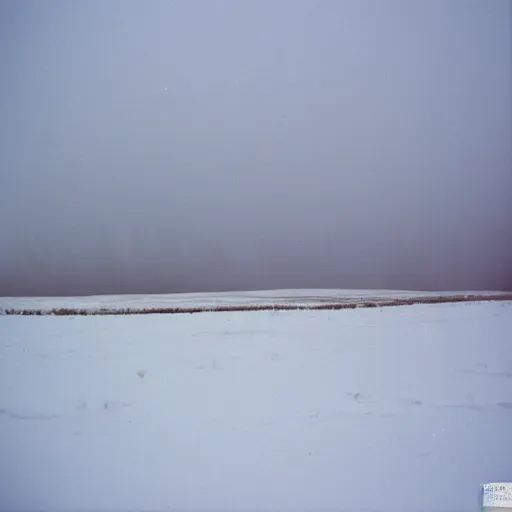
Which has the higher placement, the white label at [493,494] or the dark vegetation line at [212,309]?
the dark vegetation line at [212,309]

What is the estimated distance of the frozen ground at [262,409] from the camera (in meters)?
0.55

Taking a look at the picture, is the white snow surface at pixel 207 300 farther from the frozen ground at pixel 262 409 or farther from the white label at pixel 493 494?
the white label at pixel 493 494

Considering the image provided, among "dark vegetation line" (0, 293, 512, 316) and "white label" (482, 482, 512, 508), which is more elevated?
"dark vegetation line" (0, 293, 512, 316)

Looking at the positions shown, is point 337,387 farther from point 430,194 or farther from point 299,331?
point 430,194

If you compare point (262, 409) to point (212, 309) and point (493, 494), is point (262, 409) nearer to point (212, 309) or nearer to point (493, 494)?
point (212, 309)

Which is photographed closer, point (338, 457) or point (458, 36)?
point (338, 457)

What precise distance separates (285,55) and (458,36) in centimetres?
31

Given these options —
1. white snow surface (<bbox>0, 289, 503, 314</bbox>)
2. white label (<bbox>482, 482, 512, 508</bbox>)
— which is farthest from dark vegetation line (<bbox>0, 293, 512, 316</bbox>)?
white label (<bbox>482, 482, 512, 508</bbox>)

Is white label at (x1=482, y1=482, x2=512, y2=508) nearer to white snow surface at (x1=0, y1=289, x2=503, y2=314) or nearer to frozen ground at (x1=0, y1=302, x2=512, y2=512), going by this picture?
frozen ground at (x1=0, y1=302, x2=512, y2=512)

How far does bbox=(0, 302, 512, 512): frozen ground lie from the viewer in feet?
1.81

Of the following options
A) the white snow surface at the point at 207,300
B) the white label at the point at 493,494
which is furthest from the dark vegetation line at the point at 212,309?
the white label at the point at 493,494

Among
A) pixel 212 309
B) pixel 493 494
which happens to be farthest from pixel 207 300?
pixel 493 494

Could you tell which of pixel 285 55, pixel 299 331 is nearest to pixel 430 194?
pixel 285 55

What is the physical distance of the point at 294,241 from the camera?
103 centimetres
